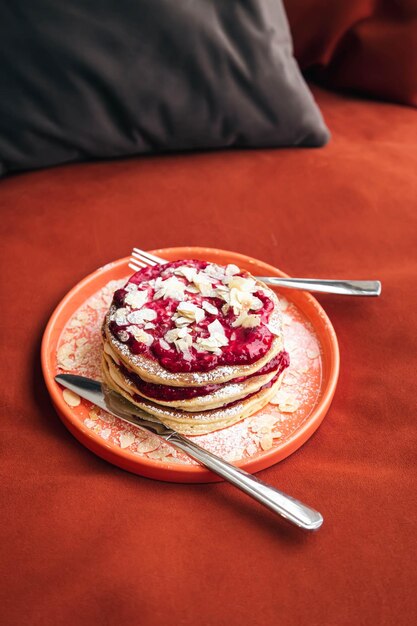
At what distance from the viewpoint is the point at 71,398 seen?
993 mm

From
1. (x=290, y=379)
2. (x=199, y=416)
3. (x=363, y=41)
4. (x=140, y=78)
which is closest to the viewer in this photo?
(x=199, y=416)

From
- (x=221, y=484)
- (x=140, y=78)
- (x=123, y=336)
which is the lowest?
(x=221, y=484)

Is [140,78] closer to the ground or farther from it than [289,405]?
farther from it

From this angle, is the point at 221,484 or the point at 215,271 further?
the point at 215,271

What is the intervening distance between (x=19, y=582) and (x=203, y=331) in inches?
16.3

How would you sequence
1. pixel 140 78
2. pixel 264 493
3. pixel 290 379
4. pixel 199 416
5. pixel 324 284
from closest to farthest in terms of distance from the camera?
pixel 264 493 < pixel 199 416 < pixel 290 379 < pixel 324 284 < pixel 140 78

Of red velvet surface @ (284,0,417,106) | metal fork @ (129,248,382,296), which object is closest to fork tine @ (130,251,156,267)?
metal fork @ (129,248,382,296)

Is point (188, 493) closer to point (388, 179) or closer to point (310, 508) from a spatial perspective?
point (310, 508)

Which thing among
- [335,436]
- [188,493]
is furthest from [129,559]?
[335,436]

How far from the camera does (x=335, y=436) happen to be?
3.27ft

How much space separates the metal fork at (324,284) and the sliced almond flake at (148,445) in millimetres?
385

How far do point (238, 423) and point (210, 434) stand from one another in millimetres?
49

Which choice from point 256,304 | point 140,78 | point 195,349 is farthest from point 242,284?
point 140,78

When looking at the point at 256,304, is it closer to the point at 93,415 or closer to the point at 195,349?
the point at 195,349
